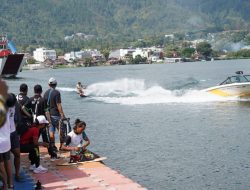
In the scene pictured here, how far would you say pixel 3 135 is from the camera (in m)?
9.13

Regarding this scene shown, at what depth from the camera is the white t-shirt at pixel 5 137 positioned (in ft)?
29.8

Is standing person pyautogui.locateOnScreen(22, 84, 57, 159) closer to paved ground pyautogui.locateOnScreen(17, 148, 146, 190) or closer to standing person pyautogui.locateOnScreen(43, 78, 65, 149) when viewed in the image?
→ standing person pyautogui.locateOnScreen(43, 78, 65, 149)

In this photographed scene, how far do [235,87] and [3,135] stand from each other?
28894mm

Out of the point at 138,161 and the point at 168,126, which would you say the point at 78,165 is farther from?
the point at 168,126

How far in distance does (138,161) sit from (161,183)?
311 centimetres

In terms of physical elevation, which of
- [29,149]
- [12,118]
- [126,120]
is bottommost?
[126,120]

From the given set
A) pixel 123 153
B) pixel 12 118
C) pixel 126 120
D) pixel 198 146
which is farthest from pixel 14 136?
pixel 126 120

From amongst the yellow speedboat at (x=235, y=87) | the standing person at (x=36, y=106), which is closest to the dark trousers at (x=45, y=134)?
the standing person at (x=36, y=106)

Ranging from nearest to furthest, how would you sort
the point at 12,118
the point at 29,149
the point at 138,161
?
the point at 12,118 < the point at 29,149 < the point at 138,161

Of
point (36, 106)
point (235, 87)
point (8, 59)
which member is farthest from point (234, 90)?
point (8, 59)

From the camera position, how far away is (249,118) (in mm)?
29703

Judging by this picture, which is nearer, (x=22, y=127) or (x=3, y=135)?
(x=3, y=135)

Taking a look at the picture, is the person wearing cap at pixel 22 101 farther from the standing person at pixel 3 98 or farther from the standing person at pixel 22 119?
the standing person at pixel 3 98

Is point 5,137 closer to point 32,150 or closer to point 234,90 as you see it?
point 32,150
